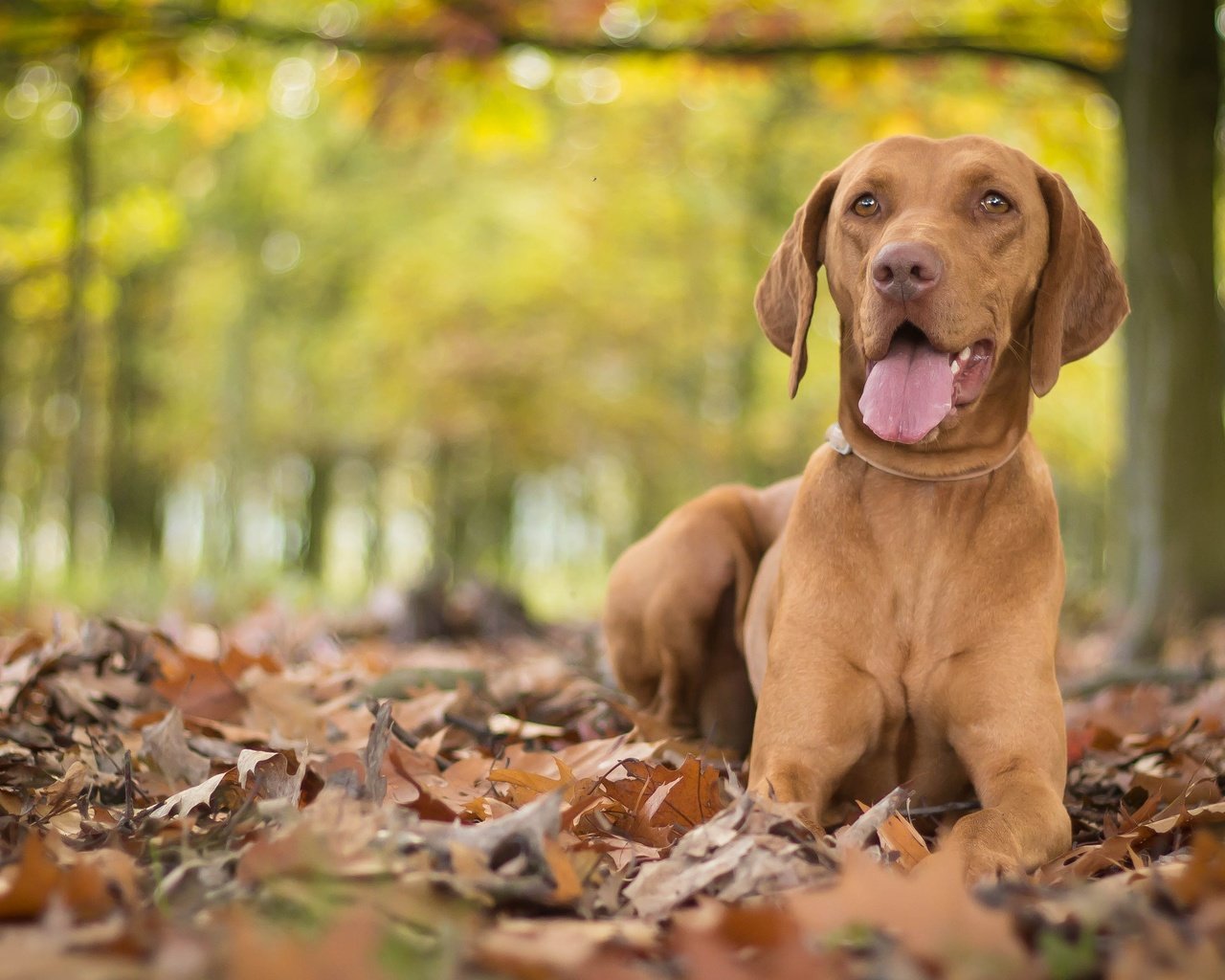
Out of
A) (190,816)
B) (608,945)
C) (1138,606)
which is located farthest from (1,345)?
(608,945)

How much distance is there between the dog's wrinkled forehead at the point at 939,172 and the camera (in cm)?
331

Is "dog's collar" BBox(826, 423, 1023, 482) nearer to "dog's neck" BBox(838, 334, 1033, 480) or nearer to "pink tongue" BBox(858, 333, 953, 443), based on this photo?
"dog's neck" BBox(838, 334, 1033, 480)

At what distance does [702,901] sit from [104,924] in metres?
Answer: 0.90

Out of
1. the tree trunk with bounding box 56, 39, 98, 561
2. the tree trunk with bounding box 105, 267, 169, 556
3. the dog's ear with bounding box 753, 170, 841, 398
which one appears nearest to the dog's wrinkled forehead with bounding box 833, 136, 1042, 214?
the dog's ear with bounding box 753, 170, 841, 398

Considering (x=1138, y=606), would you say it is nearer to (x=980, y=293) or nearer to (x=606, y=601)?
(x=606, y=601)

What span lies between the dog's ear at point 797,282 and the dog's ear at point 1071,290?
0.62 meters

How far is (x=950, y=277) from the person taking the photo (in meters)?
3.10

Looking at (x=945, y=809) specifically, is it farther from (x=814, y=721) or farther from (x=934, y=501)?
(x=934, y=501)

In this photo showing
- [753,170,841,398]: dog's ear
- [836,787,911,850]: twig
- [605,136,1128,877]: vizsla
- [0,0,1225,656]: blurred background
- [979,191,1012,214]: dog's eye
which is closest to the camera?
[836,787,911,850]: twig

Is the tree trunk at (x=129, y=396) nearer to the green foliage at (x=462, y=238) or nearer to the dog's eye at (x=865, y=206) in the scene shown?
the green foliage at (x=462, y=238)

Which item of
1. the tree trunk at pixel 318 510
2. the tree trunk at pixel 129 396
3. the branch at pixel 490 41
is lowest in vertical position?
the tree trunk at pixel 318 510

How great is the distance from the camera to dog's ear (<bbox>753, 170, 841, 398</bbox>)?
3.67 meters

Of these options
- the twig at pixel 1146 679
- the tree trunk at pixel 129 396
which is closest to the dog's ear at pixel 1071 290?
the twig at pixel 1146 679

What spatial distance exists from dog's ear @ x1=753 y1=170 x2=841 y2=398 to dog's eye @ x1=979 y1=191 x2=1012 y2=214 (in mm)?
497
